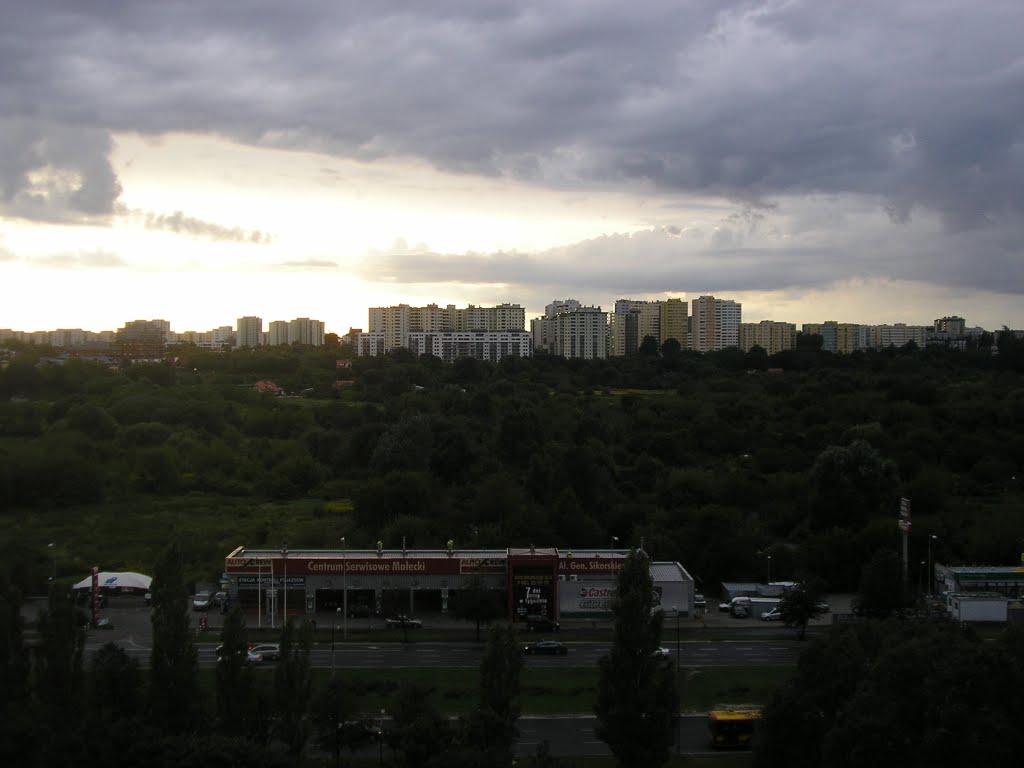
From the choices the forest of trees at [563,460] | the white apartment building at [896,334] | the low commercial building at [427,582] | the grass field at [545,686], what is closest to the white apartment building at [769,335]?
the white apartment building at [896,334]

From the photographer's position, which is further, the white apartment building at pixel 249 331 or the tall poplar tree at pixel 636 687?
the white apartment building at pixel 249 331

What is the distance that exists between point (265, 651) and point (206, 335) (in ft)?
467

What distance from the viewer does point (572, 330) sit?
94.2 meters

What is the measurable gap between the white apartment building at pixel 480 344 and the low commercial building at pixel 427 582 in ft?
235

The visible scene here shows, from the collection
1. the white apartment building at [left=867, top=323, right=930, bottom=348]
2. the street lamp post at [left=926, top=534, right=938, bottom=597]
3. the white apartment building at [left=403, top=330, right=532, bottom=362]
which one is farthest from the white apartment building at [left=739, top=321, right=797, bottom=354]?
the street lamp post at [left=926, top=534, right=938, bottom=597]

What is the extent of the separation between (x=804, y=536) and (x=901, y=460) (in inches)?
325

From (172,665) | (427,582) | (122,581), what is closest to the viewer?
(172,665)

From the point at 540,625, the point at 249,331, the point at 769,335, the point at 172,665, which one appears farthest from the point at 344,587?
the point at 249,331

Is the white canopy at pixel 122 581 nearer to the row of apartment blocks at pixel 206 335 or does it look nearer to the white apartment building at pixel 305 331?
the row of apartment blocks at pixel 206 335

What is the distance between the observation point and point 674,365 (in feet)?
230

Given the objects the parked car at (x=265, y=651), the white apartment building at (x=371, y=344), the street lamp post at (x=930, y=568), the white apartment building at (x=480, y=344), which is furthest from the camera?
the white apartment building at (x=371, y=344)

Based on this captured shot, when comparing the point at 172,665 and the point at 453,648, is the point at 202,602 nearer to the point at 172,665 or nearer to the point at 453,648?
the point at 453,648

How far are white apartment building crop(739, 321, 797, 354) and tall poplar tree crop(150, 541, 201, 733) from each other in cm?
9711

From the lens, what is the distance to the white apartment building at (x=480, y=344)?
307 feet
